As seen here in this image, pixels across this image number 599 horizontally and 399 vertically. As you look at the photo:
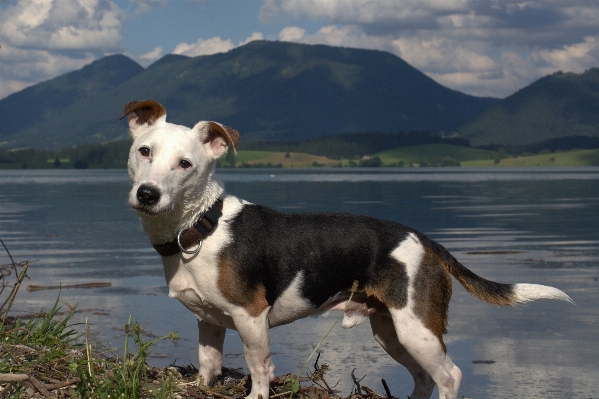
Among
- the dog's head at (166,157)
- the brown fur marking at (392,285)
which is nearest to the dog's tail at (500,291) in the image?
the brown fur marking at (392,285)

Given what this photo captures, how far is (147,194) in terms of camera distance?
584cm

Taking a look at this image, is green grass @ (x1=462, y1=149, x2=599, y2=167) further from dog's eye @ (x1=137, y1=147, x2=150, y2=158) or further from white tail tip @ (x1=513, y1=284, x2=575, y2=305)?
dog's eye @ (x1=137, y1=147, x2=150, y2=158)

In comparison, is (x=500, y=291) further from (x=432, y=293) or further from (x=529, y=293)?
(x=432, y=293)

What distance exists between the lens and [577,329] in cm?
1054

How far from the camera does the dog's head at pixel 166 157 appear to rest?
591 centimetres

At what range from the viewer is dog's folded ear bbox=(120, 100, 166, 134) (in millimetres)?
6590

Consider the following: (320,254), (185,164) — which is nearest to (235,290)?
(320,254)

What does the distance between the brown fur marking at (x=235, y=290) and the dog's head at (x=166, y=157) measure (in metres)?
0.62

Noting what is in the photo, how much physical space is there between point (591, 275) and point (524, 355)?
20.6ft

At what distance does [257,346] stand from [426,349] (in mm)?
1443

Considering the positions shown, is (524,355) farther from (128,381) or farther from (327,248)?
(128,381)

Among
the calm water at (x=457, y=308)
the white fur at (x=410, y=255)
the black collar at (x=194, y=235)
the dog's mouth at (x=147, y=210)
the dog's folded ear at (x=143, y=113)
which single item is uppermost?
the dog's folded ear at (x=143, y=113)

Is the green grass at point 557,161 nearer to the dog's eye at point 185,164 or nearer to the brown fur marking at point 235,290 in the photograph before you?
the brown fur marking at point 235,290

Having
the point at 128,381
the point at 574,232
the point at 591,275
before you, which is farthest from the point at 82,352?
the point at 574,232
